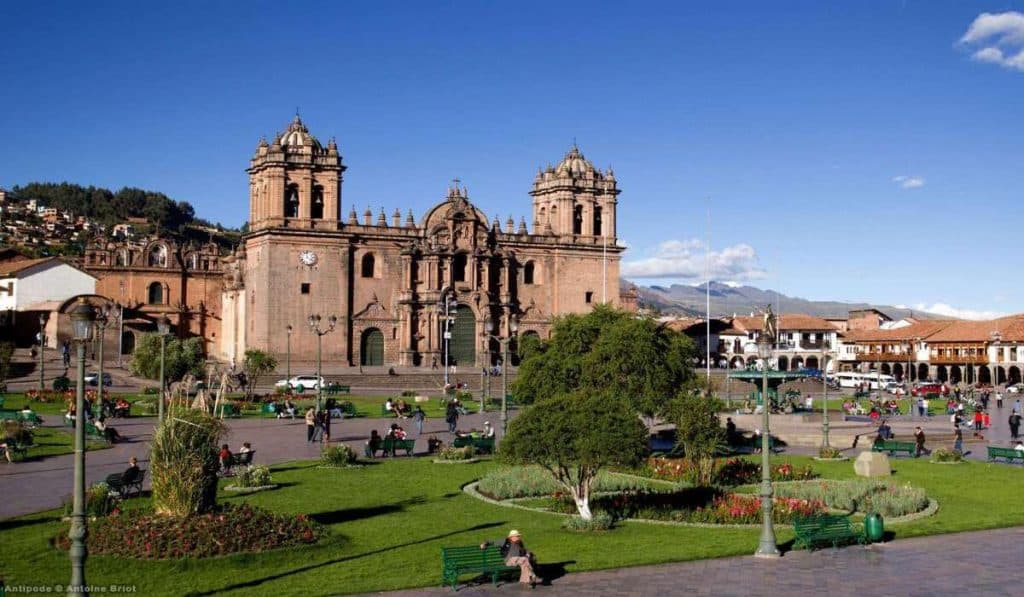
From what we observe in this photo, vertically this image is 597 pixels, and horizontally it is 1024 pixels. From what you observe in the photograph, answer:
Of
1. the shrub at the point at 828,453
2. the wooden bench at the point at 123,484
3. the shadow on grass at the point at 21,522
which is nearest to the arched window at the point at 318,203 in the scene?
the shrub at the point at 828,453

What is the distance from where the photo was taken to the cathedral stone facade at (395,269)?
60.1m

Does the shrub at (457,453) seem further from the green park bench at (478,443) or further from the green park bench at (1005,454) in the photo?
the green park bench at (1005,454)

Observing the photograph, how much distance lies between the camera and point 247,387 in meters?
47.8

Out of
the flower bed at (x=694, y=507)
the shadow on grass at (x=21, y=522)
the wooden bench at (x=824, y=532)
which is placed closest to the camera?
the wooden bench at (x=824, y=532)

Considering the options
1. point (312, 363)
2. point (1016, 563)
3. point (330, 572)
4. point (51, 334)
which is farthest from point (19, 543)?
point (51, 334)

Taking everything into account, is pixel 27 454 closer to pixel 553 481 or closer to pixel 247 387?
pixel 553 481

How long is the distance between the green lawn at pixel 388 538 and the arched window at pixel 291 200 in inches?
1464

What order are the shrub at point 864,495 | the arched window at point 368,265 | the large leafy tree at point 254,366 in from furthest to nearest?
the arched window at point 368,265 → the large leafy tree at point 254,366 → the shrub at point 864,495

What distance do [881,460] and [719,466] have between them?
3768 mm

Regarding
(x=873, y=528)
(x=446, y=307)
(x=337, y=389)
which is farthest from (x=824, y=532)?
(x=446, y=307)

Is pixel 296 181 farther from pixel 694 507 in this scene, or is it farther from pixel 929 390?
pixel 694 507

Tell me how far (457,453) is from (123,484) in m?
9.59

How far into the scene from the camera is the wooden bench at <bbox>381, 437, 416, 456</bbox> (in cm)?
2881

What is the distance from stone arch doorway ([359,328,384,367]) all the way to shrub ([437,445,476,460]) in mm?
34488
